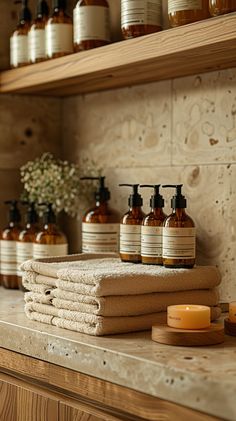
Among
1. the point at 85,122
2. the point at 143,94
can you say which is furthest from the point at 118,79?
the point at 85,122

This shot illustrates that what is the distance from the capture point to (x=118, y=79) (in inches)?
76.5

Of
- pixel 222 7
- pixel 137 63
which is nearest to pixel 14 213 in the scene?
pixel 137 63

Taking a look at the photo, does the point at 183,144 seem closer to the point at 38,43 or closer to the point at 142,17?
the point at 142,17

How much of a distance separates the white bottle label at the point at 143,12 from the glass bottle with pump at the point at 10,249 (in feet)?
1.98

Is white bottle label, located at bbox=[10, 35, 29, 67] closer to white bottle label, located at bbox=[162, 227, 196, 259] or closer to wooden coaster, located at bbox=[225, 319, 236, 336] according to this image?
white bottle label, located at bbox=[162, 227, 196, 259]

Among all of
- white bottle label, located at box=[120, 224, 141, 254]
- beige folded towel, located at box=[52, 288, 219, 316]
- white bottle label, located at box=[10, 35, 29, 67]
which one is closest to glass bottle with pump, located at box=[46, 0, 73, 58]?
white bottle label, located at box=[10, 35, 29, 67]

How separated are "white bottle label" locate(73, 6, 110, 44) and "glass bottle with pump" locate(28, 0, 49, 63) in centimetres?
20

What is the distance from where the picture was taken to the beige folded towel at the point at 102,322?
1.37 m

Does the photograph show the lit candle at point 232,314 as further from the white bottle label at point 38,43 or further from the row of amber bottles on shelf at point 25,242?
the white bottle label at point 38,43

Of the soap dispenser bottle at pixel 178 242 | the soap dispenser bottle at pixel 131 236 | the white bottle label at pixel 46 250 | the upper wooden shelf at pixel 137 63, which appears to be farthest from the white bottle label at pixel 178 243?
the white bottle label at pixel 46 250

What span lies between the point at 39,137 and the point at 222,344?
3.69 ft

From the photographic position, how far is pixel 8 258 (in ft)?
6.61

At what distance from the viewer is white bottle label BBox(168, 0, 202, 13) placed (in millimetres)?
1524

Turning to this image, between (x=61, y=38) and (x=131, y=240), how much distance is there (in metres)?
0.59
